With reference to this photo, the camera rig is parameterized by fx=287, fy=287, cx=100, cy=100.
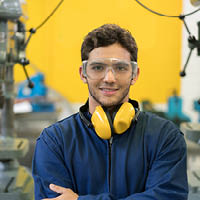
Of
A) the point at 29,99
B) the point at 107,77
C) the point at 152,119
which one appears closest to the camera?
the point at 107,77

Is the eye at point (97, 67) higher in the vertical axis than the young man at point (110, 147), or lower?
higher

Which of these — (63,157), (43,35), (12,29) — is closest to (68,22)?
(12,29)

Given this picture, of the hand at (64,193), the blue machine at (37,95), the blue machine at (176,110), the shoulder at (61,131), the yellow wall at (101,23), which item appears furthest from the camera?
the blue machine at (37,95)

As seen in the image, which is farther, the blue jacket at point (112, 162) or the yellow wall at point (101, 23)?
the yellow wall at point (101, 23)

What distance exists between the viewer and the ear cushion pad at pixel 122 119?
868 millimetres

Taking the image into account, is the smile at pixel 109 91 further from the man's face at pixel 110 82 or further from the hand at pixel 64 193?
the hand at pixel 64 193

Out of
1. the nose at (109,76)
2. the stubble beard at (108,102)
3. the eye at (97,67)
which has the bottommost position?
the stubble beard at (108,102)

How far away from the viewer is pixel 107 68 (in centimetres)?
87

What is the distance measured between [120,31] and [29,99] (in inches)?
96.6

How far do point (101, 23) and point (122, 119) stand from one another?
A: 66cm

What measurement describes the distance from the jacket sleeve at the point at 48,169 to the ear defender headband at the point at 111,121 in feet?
0.49

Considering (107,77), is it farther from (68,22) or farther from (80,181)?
(68,22)

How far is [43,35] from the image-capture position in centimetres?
321

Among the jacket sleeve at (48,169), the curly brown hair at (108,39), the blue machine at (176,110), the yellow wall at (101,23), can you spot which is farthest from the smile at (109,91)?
the blue machine at (176,110)
